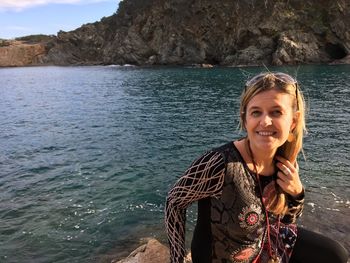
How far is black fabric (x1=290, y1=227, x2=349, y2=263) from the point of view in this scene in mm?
4395

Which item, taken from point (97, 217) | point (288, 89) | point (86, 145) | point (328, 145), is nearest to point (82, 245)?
point (97, 217)

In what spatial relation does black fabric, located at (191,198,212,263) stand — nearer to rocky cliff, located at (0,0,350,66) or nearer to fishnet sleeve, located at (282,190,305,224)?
fishnet sleeve, located at (282,190,305,224)

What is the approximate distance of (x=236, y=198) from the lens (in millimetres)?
3762

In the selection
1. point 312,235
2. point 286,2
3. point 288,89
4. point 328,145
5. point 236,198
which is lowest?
point 328,145

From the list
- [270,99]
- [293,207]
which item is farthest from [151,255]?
[270,99]

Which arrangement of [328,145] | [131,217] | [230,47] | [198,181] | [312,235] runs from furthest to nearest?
1. [230,47]
2. [328,145]
3. [131,217]
4. [312,235]
5. [198,181]

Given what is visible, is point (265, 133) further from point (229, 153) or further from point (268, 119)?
point (229, 153)

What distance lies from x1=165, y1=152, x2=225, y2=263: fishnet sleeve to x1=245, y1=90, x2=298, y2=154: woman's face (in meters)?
0.47

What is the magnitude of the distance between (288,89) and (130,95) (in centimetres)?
4929

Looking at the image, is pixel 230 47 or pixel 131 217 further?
pixel 230 47

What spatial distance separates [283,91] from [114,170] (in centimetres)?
1575

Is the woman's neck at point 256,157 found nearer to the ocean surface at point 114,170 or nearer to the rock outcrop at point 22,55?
the ocean surface at point 114,170

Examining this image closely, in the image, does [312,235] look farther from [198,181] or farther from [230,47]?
[230,47]

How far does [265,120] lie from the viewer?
12.4 feet
